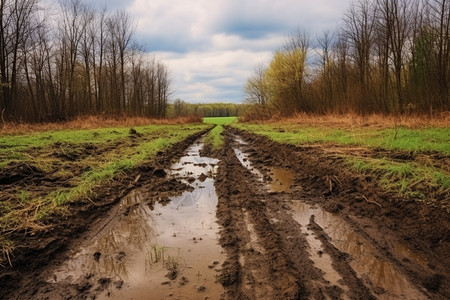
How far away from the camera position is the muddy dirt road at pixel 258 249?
8.16ft

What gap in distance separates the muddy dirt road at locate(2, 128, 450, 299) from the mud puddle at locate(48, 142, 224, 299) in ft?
0.04

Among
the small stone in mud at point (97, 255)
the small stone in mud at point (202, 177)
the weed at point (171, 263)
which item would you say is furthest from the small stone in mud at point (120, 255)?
the small stone in mud at point (202, 177)

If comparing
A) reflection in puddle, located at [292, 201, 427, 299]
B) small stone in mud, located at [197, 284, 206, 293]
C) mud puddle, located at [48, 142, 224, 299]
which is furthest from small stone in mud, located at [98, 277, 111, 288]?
reflection in puddle, located at [292, 201, 427, 299]

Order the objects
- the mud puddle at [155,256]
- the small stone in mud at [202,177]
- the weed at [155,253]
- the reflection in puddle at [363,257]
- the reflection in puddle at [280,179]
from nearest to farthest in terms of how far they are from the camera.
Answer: the reflection in puddle at [363,257], the mud puddle at [155,256], the weed at [155,253], the reflection in puddle at [280,179], the small stone in mud at [202,177]

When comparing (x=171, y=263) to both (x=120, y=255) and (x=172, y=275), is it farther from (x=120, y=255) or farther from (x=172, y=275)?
(x=120, y=255)

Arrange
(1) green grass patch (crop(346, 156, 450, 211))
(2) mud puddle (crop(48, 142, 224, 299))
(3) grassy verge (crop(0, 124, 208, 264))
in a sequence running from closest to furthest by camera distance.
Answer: (2) mud puddle (crop(48, 142, 224, 299)), (3) grassy verge (crop(0, 124, 208, 264)), (1) green grass patch (crop(346, 156, 450, 211))

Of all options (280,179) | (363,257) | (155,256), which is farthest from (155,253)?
(280,179)

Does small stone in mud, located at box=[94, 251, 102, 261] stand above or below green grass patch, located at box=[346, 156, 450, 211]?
below

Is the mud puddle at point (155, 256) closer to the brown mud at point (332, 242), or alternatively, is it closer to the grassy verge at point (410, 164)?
the brown mud at point (332, 242)

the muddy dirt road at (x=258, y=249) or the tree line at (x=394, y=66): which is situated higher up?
the tree line at (x=394, y=66)

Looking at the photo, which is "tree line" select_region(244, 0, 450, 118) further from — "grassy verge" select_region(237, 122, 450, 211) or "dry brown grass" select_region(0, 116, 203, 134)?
"dry brown grass" select_region(0, 116, 203, 134)

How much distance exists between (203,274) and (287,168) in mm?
5346

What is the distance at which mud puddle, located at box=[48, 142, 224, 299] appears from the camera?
2538mm

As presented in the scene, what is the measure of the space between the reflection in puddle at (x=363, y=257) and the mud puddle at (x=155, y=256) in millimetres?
1296
